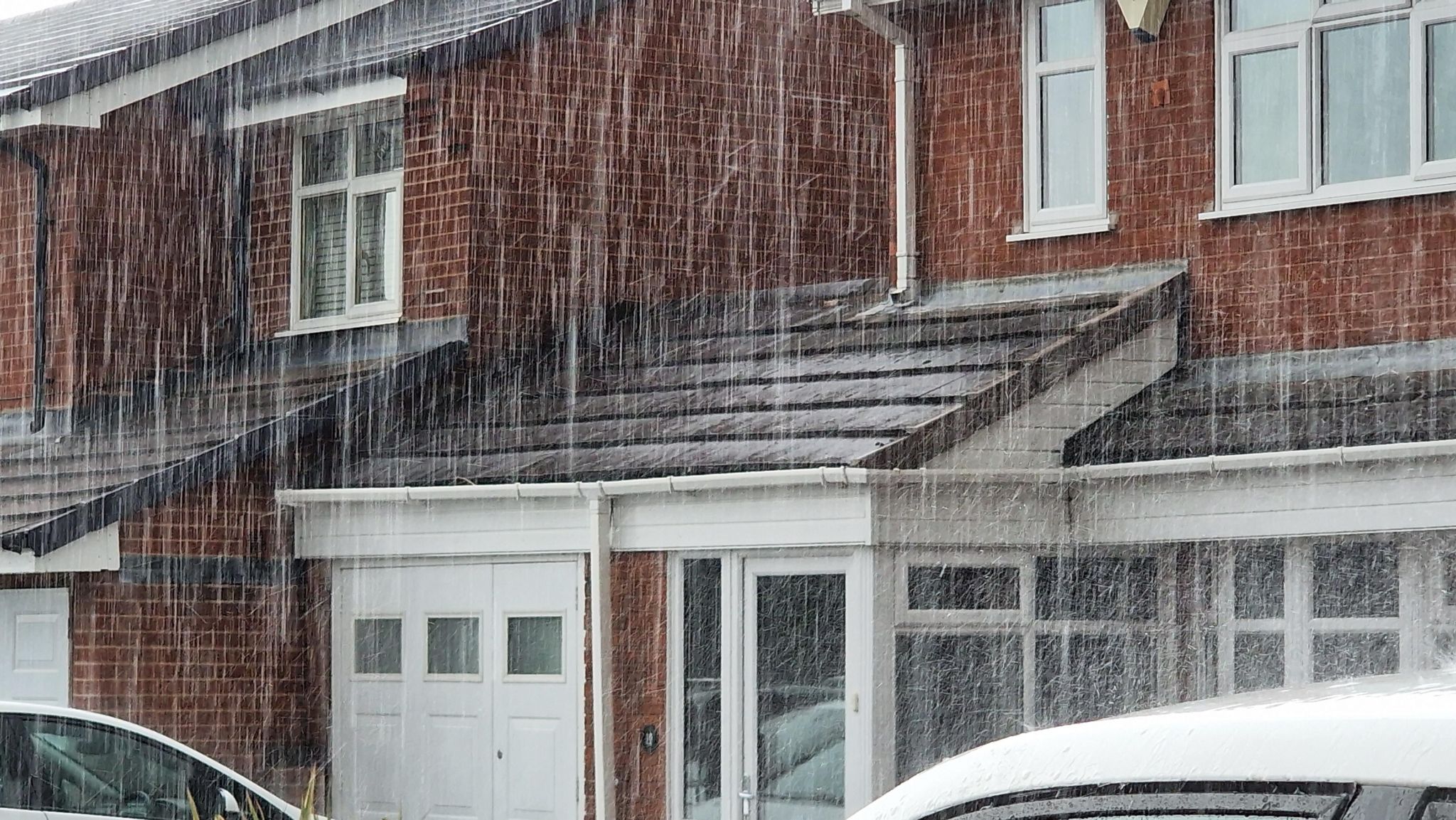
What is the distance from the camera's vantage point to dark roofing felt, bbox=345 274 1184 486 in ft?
38.6

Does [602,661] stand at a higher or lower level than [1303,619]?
lower

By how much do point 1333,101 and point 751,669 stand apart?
16.7ft

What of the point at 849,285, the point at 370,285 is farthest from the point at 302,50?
the point at 849,285

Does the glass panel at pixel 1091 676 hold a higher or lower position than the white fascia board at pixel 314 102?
lower

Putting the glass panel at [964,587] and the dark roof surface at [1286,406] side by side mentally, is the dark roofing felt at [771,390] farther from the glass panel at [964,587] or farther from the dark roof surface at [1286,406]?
the glass panel at [964,587]

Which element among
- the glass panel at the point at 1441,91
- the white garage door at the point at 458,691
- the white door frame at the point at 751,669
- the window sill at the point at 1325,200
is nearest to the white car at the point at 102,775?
the white door frame at the point at 751,669

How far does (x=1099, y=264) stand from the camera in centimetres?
1319

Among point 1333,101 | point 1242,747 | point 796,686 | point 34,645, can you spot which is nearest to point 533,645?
point 796,686

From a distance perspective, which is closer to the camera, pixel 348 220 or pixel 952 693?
pixel 952 693

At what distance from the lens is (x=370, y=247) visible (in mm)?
15820

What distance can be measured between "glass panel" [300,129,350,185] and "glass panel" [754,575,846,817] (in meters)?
6.21

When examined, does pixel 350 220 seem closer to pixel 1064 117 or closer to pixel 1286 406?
pixel 1064 117

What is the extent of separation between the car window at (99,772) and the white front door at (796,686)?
11.9ft

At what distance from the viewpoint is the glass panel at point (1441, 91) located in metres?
11.8
